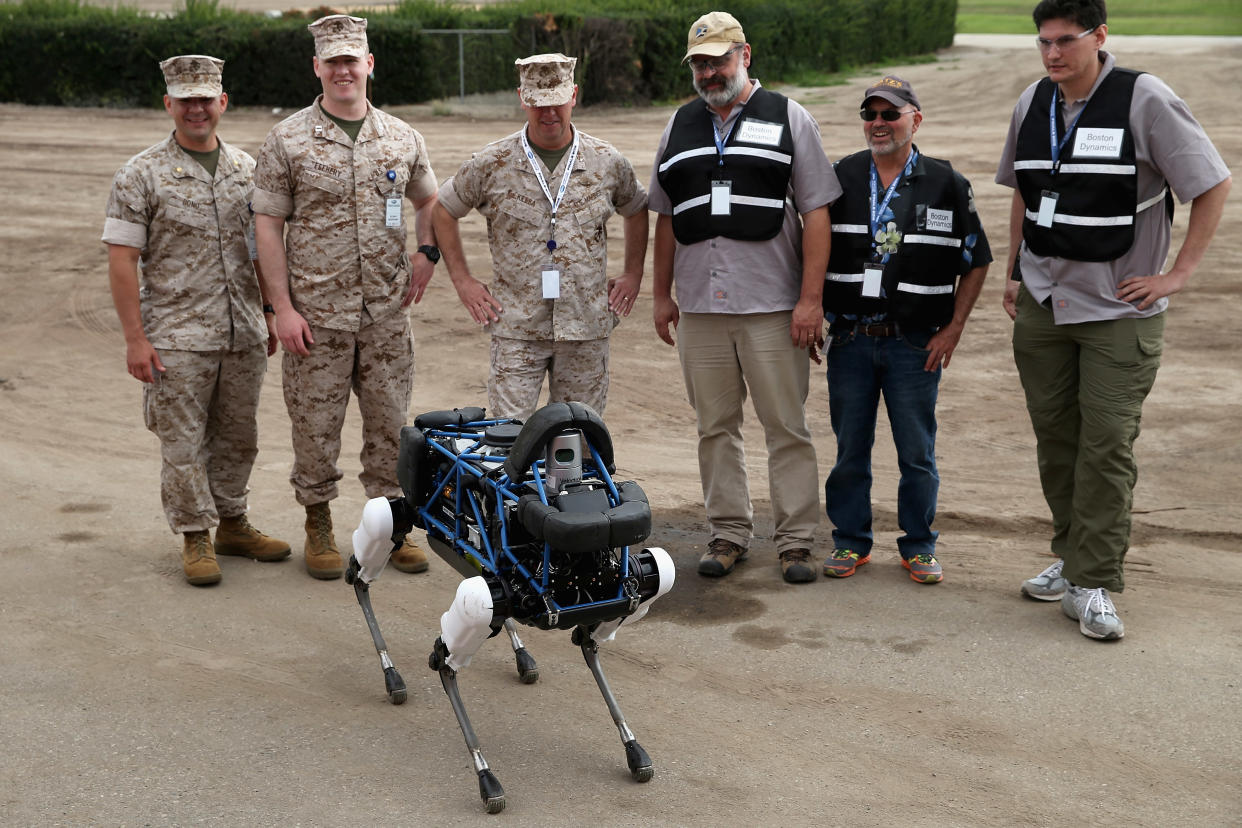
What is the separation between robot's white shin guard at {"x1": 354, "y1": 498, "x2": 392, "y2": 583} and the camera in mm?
4797

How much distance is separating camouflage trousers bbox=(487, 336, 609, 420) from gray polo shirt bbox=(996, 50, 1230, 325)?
1.96 meters

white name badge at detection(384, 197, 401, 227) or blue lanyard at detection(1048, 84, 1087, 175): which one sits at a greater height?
blue lanyard at detection(1048, 84, 1087, 175)

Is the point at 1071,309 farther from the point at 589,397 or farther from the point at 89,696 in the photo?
the point at 89,696

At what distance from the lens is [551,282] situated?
577 centimetres

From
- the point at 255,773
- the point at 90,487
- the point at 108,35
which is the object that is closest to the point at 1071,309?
the point at 255,773

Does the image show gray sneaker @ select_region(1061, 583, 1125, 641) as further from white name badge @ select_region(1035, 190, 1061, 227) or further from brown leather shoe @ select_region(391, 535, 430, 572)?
brown leather shoe @ select_region(391, 535, 430, 572)

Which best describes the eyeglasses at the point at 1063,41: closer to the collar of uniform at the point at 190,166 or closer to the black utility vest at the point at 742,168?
the black utility vest at the point at 742,168

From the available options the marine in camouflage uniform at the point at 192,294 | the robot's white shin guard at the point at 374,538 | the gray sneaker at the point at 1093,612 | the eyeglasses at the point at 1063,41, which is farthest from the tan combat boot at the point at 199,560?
the eyeglasses at the point at 1063,41

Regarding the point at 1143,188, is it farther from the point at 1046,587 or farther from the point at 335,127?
the point at 335,127

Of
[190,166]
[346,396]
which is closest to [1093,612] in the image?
[346,396]

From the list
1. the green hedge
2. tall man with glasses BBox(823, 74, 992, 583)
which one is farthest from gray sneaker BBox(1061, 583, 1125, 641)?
the green hedge

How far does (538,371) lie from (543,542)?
207 cm

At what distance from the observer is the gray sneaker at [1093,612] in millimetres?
5281

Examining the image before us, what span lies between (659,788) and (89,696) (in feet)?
7.53
